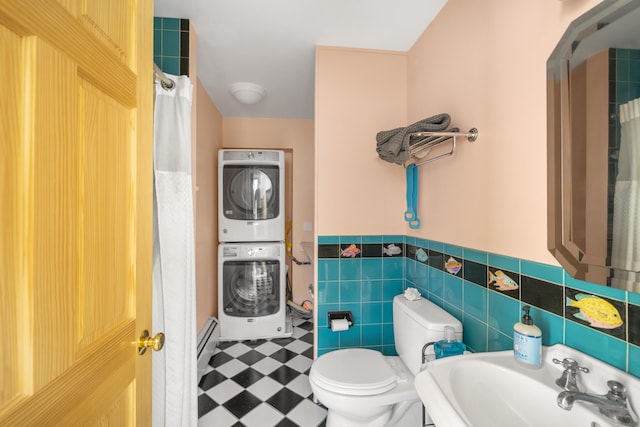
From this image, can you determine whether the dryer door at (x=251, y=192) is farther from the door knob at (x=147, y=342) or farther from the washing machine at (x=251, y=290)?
the door knob at (x=147, y=342)

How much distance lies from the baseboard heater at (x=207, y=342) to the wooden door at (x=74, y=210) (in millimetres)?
1430

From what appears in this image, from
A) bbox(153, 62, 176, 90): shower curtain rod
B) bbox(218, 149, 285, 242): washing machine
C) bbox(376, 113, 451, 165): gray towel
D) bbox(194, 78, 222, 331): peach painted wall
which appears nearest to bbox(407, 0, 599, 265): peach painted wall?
bbox(376, 113, 451, 165): gray towel

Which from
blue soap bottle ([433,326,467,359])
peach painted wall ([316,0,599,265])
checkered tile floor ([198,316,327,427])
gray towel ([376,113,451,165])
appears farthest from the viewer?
checkered tile floor ([198,316,327,427])

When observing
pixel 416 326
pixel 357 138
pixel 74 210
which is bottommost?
pixel 416 326

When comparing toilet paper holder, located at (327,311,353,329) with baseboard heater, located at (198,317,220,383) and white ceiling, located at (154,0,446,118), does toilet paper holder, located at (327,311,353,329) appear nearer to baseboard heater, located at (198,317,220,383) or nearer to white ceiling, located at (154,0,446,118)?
baseboard heater, located at (198,317,220,383)

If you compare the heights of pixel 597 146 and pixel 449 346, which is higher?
pixel 597 146

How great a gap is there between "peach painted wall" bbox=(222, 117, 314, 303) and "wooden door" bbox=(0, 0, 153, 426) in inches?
96.6

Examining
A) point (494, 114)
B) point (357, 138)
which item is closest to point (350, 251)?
point (357, 138)

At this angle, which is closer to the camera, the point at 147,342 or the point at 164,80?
the point at 147,342

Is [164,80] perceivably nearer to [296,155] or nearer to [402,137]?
[402,137]

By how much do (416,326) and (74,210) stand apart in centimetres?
138

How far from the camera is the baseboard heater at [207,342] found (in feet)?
6.92

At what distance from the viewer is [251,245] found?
8.92ft

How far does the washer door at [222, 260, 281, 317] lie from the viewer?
2721 millimetres
